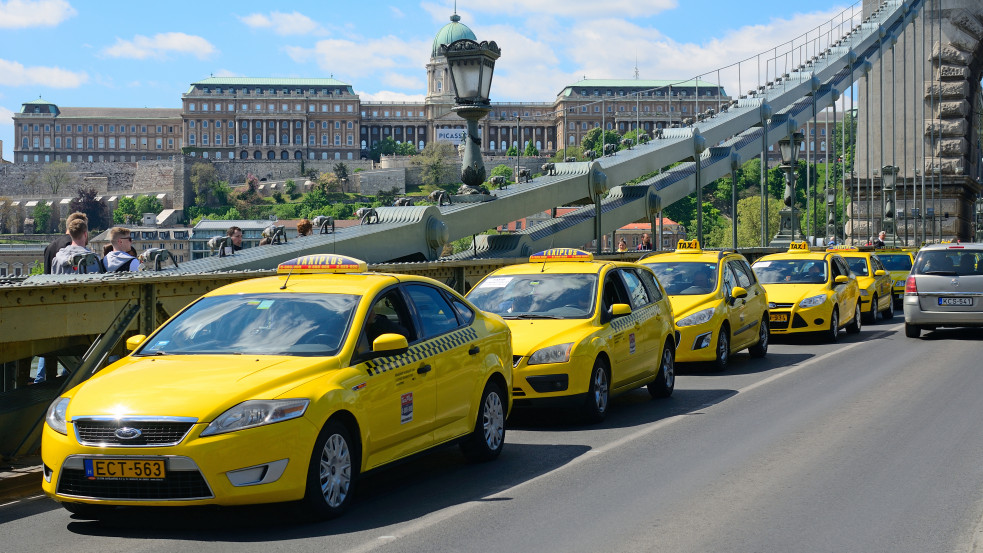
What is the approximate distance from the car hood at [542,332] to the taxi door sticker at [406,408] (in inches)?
111

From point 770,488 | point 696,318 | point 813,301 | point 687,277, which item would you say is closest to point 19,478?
point 770,488

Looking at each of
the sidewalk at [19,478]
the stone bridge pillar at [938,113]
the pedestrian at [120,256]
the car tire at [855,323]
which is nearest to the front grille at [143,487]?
the sidewalk at [19,478]

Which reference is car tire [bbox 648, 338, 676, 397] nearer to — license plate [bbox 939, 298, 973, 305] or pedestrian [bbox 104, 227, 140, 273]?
pedestrian [bbox 104, 227, 140, 273]

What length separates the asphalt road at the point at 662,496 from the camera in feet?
20.0

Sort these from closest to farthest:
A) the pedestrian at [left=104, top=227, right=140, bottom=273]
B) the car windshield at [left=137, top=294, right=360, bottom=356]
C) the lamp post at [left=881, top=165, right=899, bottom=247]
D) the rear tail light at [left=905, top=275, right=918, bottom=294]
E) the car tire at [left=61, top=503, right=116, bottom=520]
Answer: the car tire at [left=61, top=503, right=116, bottom=520] → the car windshield at [left=137, top=294, right=360, bottom=356] → the pedestrian at [left=104, top=227, right=140, bottom=273] → the rear tail light at [left=905, top=275, right=918, bottom=294] → the lamp post at [left=881, top=165, right=899, bottom=247]

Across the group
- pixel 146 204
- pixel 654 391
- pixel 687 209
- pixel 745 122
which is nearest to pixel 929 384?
pixel 654 391

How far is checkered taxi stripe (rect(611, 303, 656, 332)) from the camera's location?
11.1 metres

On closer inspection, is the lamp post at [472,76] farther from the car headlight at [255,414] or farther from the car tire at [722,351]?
the car headlight at [255,414]

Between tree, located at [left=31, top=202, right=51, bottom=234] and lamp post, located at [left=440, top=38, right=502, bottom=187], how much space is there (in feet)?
541

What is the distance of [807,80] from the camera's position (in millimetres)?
40969

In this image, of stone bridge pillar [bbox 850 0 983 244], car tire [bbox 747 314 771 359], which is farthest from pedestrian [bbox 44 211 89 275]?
stone bridge pillar [bbox 850 0 983 244]

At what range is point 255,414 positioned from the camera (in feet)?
20.4

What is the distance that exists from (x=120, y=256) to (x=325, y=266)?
4.40 metres

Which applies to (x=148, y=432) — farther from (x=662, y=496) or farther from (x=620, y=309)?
(x=620, y=309)
